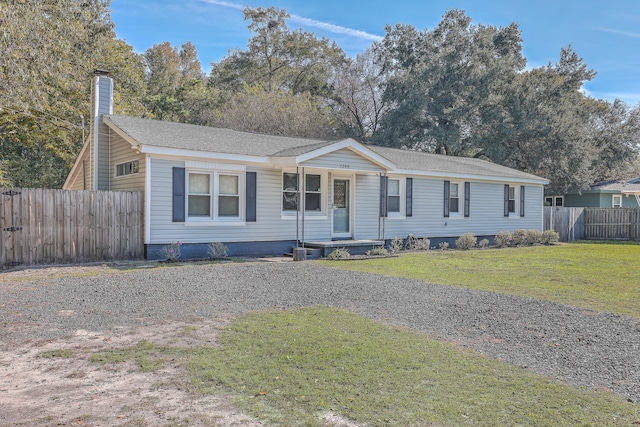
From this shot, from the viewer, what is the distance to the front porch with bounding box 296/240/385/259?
1348 centimetres

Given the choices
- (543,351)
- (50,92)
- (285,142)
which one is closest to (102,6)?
(50,92)

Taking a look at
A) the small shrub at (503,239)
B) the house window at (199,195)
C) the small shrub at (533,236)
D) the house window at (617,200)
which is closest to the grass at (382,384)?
the house window at (199,195)

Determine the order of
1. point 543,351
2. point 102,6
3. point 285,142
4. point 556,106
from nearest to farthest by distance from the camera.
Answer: point 543,351, point 285,142, point 102,6, point 556,106

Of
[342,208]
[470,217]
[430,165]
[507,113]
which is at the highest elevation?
[507,113]

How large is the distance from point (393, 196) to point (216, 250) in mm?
7030

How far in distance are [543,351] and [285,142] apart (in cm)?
1229

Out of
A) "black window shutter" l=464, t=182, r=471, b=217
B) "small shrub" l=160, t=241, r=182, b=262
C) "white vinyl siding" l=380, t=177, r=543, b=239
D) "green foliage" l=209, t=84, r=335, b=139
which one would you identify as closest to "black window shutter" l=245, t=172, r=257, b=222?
"small shrub" l=160, t=241, r=182, b=262

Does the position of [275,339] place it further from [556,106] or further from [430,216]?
[556,106]

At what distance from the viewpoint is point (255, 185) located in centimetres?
1322

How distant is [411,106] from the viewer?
30.1 m

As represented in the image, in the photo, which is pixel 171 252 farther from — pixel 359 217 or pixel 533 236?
pixel 533 236

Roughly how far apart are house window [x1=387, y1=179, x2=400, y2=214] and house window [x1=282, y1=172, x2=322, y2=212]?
116 inches

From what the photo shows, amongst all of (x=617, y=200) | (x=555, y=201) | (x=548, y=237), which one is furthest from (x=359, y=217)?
(x=617, y=200)

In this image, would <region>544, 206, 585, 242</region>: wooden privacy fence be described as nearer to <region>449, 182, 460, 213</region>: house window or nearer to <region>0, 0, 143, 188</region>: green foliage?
<region>449, 182, 460, 213</region>: house window
